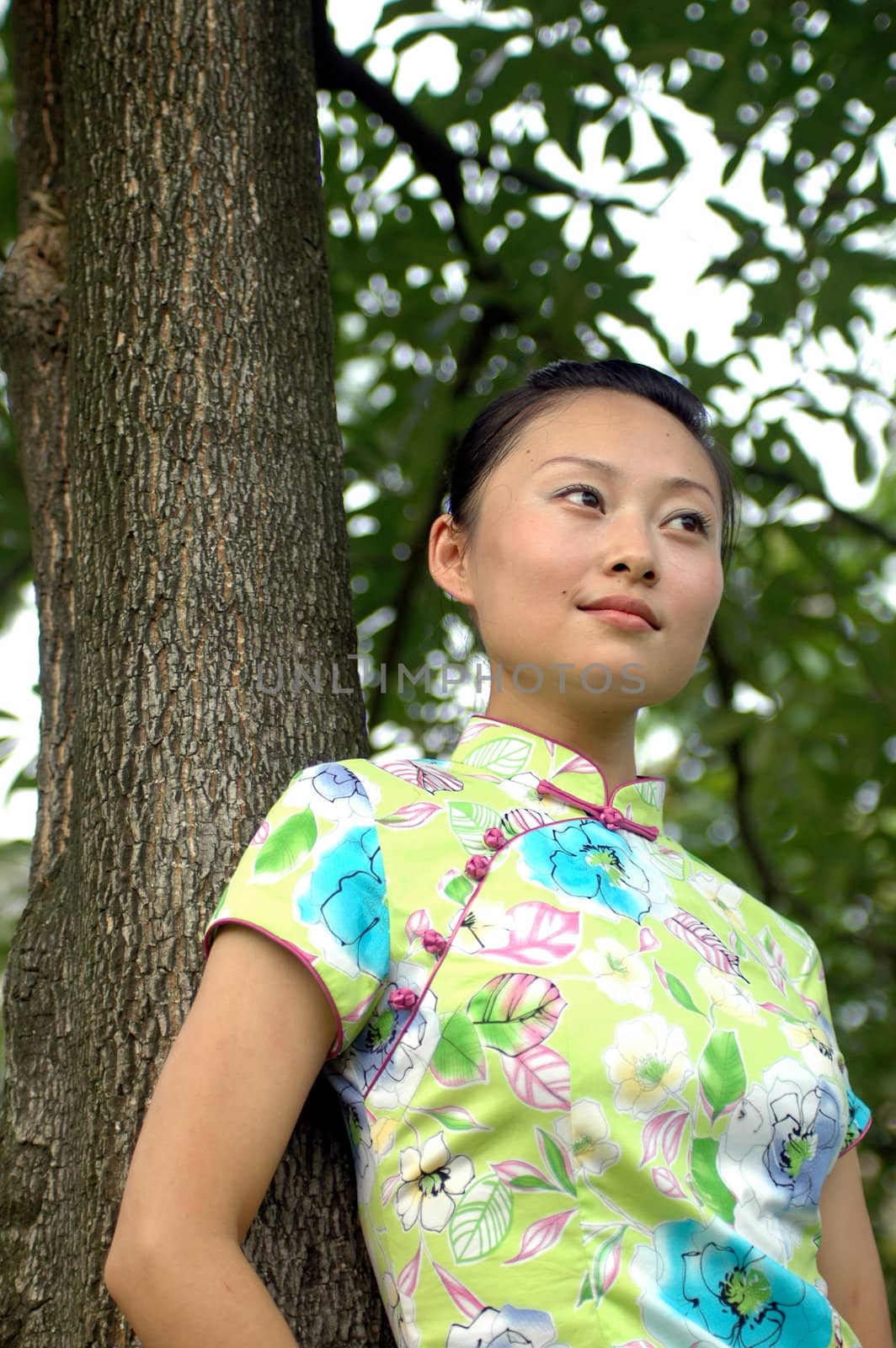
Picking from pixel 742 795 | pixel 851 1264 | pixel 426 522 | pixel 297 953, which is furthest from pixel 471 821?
pixel 742 795

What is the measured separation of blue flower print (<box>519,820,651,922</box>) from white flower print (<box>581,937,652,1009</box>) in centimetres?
6

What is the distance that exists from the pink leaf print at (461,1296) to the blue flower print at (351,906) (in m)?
0.24

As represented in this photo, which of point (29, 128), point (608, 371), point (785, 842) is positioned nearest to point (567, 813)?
point (608, 371)

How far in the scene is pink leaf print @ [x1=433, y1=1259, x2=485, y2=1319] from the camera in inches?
40.3

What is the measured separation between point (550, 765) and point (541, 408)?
1.42 ft

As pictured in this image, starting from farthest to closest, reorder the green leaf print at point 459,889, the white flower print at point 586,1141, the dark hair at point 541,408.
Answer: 1. the dark hair at point 541,408
2. the green leaf print at point 459,889
3. the white flower print at point 586,1141

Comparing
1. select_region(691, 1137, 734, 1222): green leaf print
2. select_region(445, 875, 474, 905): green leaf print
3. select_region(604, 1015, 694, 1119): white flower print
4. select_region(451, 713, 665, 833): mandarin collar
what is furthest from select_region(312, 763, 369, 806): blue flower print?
select_region(691, 1137, 734, 1222): green leaf print

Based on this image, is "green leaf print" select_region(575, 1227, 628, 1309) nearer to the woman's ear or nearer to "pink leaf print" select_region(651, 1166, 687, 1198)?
"pink leaf print" select_region(651, 1166, 687, 1198)

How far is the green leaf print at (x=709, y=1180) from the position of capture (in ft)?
3.61

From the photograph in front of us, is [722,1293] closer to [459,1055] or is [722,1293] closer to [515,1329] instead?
[515,1329]

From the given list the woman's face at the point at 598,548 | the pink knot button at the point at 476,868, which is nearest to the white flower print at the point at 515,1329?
the pink knot button at the point at 476,868

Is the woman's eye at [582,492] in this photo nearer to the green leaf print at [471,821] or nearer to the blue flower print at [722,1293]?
the green leaf print at [471,821]

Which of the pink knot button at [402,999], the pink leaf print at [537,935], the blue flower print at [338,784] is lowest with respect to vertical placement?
the pink knot button at [402,999]

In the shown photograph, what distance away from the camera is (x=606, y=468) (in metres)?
1.39
